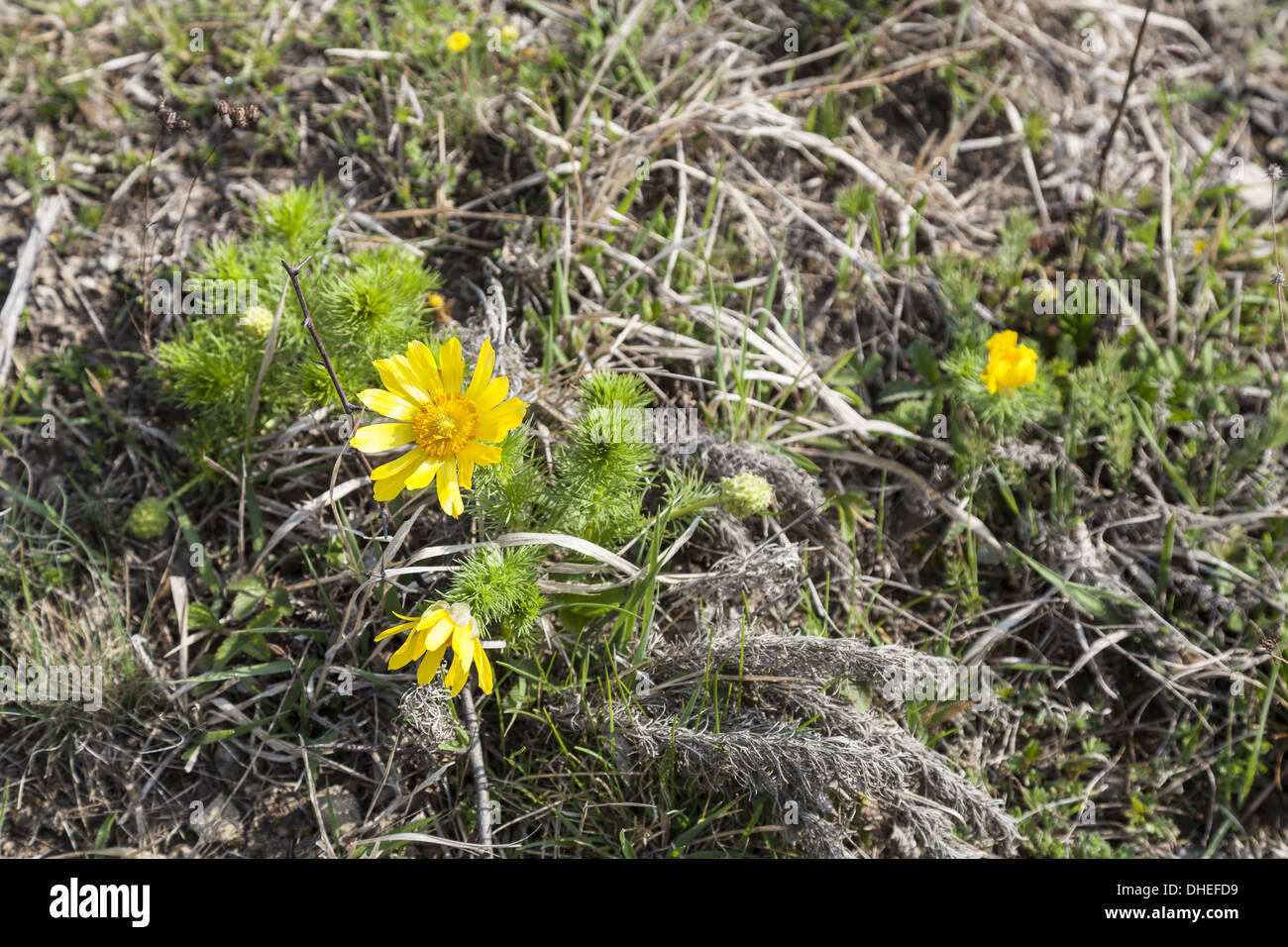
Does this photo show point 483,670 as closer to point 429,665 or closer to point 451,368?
point 429,665

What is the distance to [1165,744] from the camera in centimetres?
255

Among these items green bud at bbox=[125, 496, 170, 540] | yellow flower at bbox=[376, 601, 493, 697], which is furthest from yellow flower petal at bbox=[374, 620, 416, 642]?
green bud at bbox=[125, 496, 170, 540]

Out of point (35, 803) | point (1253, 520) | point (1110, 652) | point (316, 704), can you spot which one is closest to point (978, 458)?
point (1110, 652)

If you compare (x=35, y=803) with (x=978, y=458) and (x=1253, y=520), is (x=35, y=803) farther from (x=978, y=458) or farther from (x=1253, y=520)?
(x=1253, y=520)

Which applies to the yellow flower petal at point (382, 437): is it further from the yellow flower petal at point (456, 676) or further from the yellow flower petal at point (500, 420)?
the yellow flower petal at point (456, 676)

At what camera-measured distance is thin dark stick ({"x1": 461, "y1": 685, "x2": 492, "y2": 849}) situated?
2.18 m

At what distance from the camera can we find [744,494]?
2.19 m

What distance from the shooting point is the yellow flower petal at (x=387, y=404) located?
1.99m

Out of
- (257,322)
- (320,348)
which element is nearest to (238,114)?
(257,322)

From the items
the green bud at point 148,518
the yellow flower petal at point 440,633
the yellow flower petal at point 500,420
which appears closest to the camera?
the yellow flower petal at point 440,633

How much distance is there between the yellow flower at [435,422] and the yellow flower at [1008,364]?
4.88 ft

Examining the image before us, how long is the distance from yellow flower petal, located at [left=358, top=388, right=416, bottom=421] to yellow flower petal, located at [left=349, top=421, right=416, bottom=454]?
0.03 meters

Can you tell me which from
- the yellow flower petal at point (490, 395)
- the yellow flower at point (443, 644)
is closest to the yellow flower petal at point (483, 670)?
the yellow flower at point (443, 644)

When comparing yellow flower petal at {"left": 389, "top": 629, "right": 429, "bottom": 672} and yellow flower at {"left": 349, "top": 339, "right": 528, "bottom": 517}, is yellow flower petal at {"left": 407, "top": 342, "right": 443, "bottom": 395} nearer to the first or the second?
yellow flower at {"left": 349, "top": 339, "right": 528, "bottom": 517}
